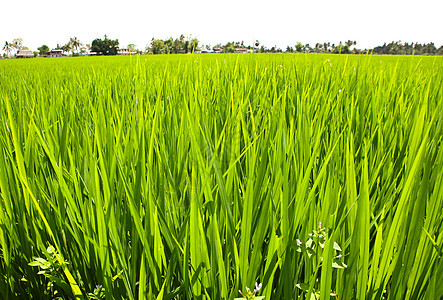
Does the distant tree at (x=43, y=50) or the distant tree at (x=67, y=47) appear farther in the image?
the distant tree at (x=67, y=47)

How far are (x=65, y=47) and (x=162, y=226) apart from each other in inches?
3450

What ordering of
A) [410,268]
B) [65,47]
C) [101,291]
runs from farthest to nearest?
1. [65,47]
2. [101,291]
3. [410,268]

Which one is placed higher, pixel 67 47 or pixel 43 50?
pixel 67 47

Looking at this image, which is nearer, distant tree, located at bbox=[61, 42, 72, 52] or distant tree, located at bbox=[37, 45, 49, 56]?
distant tree, located at bbox=[37, 45, 49, 56]

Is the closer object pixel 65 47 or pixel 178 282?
pixel 178 282

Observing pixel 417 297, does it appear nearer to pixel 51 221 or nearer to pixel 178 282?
pixel 178 282

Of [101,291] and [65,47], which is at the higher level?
[65,47]

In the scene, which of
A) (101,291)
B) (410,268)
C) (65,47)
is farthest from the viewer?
(65,47)

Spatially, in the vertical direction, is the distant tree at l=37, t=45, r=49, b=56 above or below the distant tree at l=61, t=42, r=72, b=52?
below

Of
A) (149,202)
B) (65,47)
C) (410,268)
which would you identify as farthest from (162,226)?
(65,47)

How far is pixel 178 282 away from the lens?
47cm

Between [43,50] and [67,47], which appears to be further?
[67,47]

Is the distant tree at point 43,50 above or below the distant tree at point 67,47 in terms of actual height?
below

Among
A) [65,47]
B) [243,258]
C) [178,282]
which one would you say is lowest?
[178,282]
